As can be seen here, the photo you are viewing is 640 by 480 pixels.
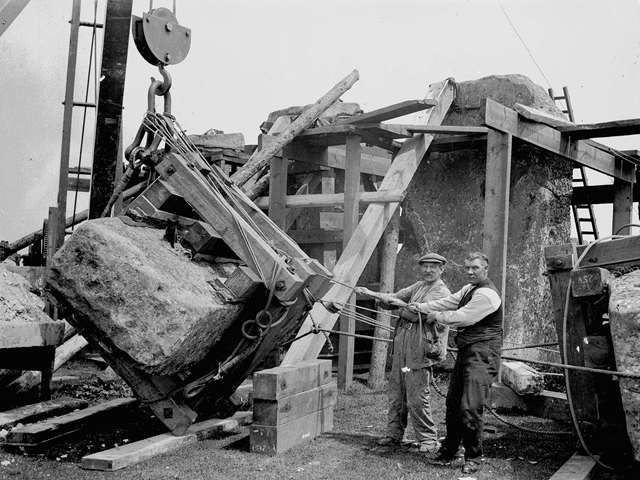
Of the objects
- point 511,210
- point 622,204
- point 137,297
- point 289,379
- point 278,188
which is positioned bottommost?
point 289,379

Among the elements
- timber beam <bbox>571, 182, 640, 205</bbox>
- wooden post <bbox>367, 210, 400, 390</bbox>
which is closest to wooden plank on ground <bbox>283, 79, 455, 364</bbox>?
wooden post <bbox>367, 210, 400, 390</bbox>

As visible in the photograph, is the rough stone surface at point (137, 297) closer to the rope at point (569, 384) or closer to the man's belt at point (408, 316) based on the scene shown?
the man's belt at point (408, 316)

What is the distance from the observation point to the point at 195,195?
19.3ft

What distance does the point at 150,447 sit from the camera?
5.45 m

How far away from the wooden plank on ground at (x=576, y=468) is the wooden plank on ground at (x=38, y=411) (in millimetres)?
4306

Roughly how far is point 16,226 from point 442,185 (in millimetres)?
7639

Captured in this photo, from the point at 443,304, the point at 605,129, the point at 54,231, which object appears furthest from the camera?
the point at 54,231

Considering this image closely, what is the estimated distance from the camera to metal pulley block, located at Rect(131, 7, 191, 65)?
6133 millimetres

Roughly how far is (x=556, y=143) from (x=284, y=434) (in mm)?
4967

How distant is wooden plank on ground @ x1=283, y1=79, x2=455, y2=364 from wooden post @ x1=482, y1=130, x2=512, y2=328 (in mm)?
1112

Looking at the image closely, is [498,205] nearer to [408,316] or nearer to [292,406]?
[408,316]

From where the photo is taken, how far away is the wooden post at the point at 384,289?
859 cm

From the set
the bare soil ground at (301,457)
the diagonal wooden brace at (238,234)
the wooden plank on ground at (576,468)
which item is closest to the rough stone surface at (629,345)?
the wooden plank on ground at (576,468)

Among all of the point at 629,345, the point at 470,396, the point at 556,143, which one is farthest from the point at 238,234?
the point at 556,143
